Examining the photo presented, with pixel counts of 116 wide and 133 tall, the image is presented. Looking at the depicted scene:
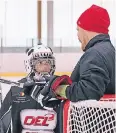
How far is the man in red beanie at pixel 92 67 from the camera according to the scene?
1.15 meters

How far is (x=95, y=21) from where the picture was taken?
1363 mm

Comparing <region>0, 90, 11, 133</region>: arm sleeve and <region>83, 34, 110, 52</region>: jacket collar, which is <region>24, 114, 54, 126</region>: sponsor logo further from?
<region>83, 34, 110, 52</region>: jacket collar

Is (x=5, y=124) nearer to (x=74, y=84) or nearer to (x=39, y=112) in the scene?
(x=39, y=112)

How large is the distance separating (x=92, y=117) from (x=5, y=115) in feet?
4.02

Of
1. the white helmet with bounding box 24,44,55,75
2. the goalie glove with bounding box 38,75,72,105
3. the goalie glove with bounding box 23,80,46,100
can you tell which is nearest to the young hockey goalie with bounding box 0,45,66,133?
the white helmet with bounding box 24,44,55,75

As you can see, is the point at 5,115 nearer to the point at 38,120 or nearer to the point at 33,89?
the point at 38,120

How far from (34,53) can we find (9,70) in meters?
1.14

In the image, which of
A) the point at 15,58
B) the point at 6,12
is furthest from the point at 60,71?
the point at 6,12

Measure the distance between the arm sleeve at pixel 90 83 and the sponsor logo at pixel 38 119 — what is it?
1101 mm

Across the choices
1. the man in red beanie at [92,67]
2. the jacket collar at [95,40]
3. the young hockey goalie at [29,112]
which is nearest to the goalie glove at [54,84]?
the man in red beanie at [92,67]

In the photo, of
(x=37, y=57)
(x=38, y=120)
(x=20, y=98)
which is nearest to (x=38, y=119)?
(x=38, y=120)

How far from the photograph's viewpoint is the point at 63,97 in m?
1.19

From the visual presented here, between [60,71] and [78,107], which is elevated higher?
[78,107]

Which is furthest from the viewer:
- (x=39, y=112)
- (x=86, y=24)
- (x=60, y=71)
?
(x=60, y=71)
